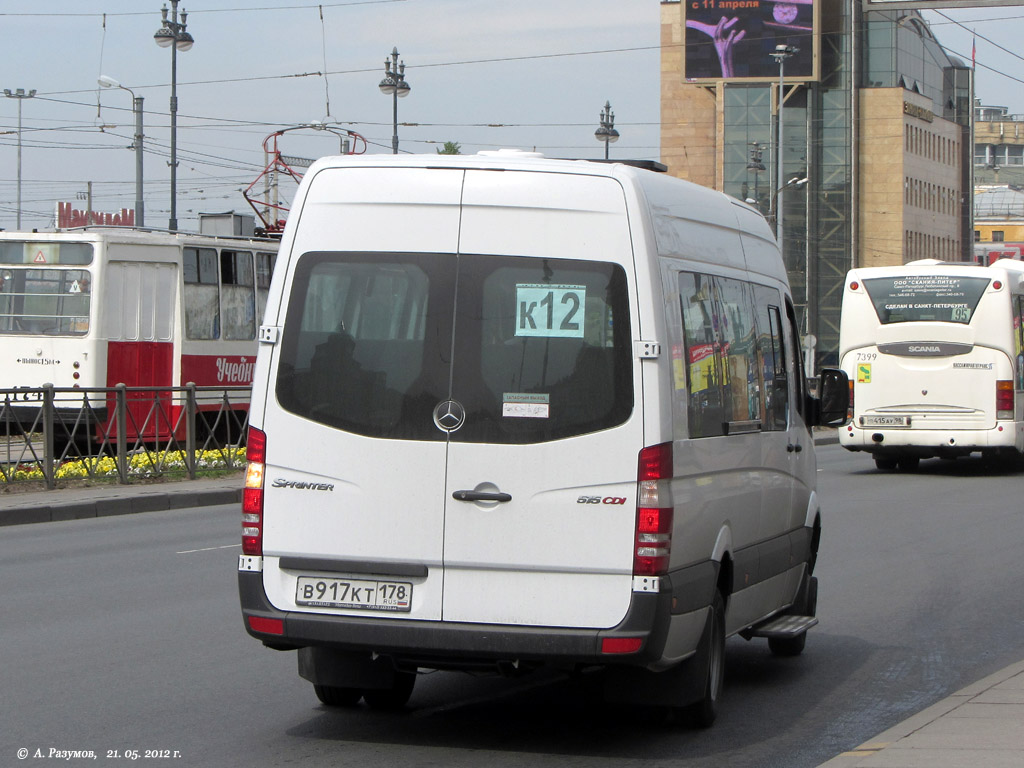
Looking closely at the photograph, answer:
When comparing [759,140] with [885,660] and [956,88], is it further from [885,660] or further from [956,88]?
[885,660]

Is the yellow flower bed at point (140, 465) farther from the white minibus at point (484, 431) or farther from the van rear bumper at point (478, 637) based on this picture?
the van rear bumper at point (478, 637)

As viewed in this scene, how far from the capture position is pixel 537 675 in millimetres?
8367

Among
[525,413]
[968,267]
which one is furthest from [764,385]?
[968,267]

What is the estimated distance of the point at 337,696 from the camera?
739 centimetres

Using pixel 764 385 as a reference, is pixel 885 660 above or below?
below

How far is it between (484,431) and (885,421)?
20.1m

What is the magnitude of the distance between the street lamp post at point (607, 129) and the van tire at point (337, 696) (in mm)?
40677

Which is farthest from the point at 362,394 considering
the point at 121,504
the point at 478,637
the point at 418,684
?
the point at 121,504

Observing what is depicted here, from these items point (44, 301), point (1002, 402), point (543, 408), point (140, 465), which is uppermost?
point (44, 301)

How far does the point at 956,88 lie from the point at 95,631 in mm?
106845

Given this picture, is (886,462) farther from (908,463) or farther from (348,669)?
(348,669)

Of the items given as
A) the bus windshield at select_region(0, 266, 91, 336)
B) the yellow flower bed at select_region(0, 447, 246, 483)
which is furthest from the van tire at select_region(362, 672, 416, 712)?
the bus windshield at select_region(0, 266, 91, 336)

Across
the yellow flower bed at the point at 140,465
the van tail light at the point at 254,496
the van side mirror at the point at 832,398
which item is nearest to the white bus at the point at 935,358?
the yellow flower bed at the point at 140,465

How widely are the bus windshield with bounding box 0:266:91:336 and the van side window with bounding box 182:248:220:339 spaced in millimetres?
1949
